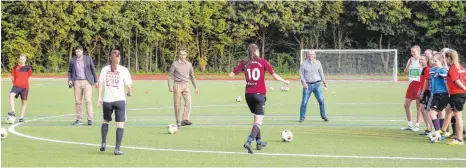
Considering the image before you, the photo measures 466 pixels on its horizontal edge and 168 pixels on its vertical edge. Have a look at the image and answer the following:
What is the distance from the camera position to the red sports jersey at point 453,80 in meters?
13.8

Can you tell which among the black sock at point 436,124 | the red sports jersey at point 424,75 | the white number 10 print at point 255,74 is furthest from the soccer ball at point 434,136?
the white number 10 print at point 255,74

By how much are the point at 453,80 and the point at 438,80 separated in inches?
22.3

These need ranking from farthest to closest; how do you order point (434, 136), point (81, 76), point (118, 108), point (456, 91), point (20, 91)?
point (20, 91), point (81, 76), point (434, 136), point (456, 91), point (118, 108)

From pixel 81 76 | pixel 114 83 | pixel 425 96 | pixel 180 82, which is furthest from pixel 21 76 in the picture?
pixel 425 96

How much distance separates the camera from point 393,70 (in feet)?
160

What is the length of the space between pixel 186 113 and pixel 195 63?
130 feet

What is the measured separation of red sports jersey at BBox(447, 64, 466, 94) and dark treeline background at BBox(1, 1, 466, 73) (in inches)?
1644

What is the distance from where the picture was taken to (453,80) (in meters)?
13.8

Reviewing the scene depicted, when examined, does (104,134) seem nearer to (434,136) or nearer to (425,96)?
(434,136)

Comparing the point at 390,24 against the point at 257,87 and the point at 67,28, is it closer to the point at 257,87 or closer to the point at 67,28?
the point at 67,28

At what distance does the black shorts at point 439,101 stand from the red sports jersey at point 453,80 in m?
0.23

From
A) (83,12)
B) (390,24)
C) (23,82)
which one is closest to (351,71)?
(390,24)

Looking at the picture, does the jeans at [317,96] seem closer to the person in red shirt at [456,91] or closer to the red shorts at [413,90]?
the red shorts at [413,90]

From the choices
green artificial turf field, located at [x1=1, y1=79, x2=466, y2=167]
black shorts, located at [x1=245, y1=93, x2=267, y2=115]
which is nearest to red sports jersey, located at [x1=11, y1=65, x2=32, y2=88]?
green artificial turf field, located at [x1=1, y1=79, x2=466, y2=167]
